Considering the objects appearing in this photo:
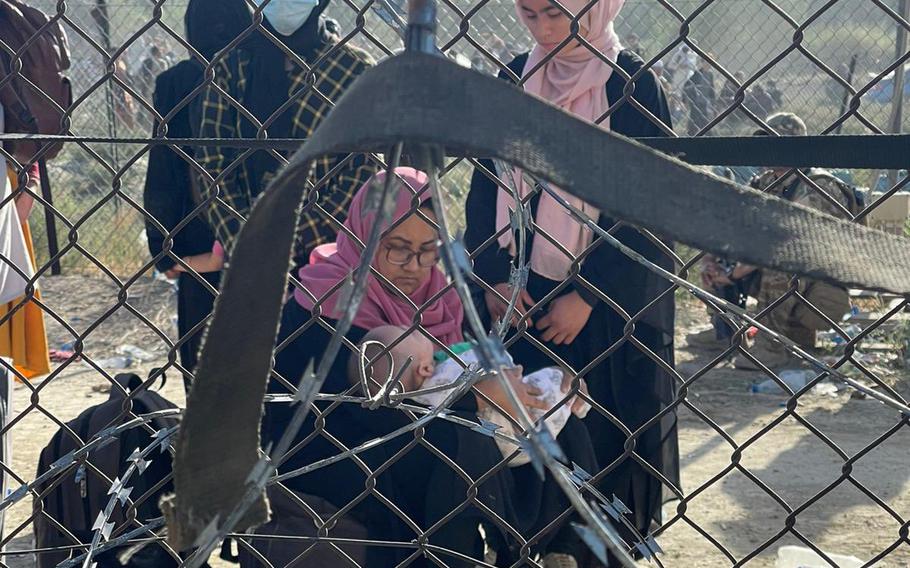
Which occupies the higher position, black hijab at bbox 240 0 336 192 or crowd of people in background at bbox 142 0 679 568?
black hijab at bbox 240 0 336 192

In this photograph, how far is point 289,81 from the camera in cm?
340

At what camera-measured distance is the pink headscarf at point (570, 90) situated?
273cm

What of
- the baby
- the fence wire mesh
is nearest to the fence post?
the fence wire mesh

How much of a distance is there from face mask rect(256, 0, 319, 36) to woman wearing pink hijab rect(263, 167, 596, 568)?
99 centimetres

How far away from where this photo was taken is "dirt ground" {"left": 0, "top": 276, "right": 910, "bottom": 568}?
3449mm

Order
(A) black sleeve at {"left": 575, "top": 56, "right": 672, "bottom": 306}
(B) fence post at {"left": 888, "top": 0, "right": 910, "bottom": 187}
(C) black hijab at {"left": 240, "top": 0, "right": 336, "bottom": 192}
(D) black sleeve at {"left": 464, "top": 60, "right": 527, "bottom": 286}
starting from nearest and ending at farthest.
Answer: (A) black sleeve at {"left": 575, "top": 56, "right": 672, "bottom": 306}, (D) black sleeve at {"left": 464, "top": 60, "right": 527, "bottom": 286}, (C) black hijab at {"left": 240, "top": 0, "right": 336, "bottom": 192}, (B) fence post at {"left": 888, "top": 0, "right": 910, "bottom": 187}

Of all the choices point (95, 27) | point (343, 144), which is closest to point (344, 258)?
point (343, 144)

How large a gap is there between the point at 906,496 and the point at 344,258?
248cm

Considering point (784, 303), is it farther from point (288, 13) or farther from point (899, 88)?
point (288, 13)

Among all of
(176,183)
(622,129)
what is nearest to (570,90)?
(622,129)

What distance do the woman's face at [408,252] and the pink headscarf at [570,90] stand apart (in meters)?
0.19

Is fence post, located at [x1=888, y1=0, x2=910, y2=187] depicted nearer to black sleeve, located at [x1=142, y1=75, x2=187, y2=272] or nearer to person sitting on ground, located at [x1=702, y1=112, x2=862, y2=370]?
person sitting on ground, located at [x1=702, y1=112, x2=862, y2=370]

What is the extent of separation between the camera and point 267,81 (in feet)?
11.1

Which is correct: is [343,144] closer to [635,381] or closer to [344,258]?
[344,258]
